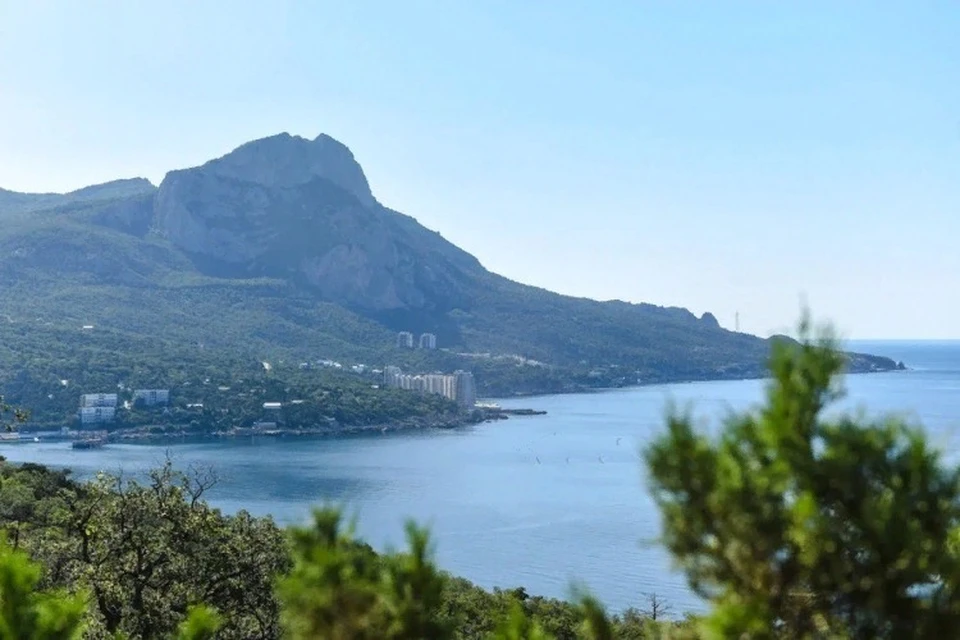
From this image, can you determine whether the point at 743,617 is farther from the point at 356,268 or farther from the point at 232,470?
the point at 356,268

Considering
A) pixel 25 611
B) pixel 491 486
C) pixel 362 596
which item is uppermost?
pixel 362 596

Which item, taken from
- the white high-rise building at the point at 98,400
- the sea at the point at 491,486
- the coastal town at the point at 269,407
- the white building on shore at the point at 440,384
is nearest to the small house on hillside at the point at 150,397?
the coastal town at the point at 269,407

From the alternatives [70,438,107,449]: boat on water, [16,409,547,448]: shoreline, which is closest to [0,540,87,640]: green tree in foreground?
[70,438,107,449]: boat on water

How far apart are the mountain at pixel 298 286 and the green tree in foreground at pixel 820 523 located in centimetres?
7861

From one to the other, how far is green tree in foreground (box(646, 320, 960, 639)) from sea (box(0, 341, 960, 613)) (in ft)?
51.5

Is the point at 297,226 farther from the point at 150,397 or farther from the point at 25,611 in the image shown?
the point at 25,611

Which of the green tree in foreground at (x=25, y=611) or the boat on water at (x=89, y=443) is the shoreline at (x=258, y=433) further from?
the green tree in foreground at (x=25, y=611)

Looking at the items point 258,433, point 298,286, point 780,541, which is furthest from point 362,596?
point 298,286

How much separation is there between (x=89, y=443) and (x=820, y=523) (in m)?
57.1

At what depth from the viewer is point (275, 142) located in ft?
373

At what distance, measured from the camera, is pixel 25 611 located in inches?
169

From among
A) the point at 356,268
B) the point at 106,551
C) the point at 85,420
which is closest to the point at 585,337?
the point at 356,268

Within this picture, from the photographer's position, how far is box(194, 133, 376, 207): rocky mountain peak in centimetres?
11069

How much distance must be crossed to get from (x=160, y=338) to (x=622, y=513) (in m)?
55.2
